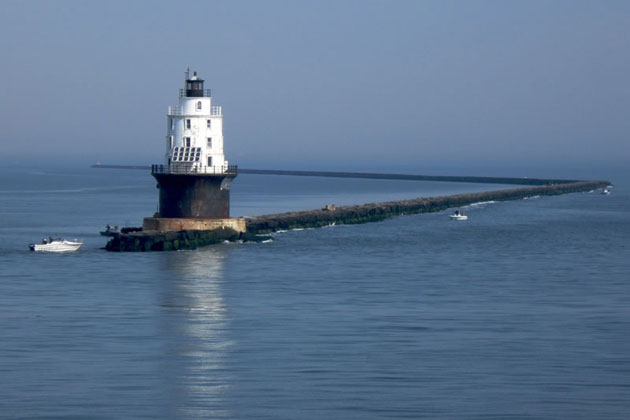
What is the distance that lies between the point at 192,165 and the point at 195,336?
2582 centimetres

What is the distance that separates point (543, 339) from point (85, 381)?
11.8 meters

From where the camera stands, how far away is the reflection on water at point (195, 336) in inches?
888

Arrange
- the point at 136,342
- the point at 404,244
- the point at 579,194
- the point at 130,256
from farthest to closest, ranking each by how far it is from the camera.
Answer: the point at 579,194 < the point at 404,244 < the point at 130,256 < the point at 136,342

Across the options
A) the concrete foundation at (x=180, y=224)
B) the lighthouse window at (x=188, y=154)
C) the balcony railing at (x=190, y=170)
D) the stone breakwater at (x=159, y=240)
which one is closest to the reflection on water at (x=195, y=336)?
the stone breakwater at (x=159, y=240)

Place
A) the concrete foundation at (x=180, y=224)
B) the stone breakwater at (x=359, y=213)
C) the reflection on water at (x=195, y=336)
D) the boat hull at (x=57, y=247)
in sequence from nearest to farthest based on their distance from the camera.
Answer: the reflection on water at (x=195, y=336)
the boat hull at (x=57, y=247)
the concrete foundation at (x=180, y=224)
the stone breakwater at (x=359, y=213)

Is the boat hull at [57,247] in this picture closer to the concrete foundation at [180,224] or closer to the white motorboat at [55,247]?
the white motorboat at [55,247]

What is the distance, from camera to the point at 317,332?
29.9 m

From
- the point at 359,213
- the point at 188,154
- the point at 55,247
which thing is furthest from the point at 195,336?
the point at 359,213

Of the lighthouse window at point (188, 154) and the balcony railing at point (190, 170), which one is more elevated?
the lighthouse window at point (188, 154)

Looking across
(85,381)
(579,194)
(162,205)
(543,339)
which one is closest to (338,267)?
(162,205)

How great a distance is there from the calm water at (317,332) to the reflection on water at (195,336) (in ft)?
0.26

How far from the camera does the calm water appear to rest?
22281 millimetres

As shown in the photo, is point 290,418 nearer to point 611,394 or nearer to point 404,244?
point 611,394

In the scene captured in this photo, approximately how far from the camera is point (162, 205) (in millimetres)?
56000
